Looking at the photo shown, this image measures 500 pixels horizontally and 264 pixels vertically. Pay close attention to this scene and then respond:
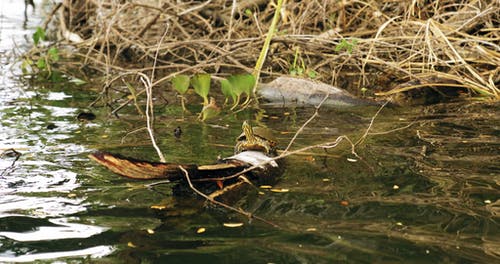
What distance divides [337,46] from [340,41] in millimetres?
698

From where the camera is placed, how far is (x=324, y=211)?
2.84 meters

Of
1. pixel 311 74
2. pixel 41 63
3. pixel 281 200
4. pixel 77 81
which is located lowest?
pixel 77 81

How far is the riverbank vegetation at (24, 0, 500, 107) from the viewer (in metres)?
5.59

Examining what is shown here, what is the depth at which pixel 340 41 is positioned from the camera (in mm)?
6164

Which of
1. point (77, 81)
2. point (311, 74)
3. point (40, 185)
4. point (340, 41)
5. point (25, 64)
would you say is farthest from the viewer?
point (25, 64)

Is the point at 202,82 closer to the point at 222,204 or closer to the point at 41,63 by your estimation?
the point at 222,204

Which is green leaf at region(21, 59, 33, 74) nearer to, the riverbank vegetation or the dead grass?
the riverbank vegetation

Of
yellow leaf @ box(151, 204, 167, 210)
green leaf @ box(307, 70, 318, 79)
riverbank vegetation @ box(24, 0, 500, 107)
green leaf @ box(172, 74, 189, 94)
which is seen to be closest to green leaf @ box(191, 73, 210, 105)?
green leaf @ box(172, 74, 189, 94)

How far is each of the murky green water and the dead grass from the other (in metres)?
0.83

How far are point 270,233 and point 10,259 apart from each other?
0.86 meters

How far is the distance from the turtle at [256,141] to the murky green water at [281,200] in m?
0.14

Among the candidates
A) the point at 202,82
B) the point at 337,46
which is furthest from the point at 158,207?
the point at 337,46

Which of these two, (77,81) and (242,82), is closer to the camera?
(242,82)

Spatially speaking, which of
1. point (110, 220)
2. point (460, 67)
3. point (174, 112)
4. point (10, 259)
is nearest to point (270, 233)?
point (110, 220)
